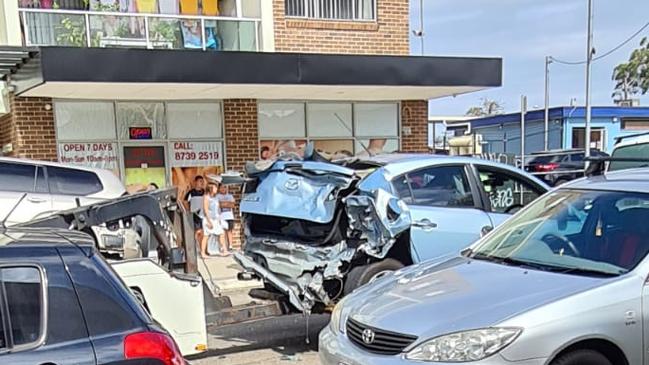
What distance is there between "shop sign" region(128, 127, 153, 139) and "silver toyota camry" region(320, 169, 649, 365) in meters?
7.90

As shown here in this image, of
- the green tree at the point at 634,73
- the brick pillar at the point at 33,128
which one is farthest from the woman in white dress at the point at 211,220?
the green tree at the point at 634,73

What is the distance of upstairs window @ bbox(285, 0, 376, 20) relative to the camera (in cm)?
1255

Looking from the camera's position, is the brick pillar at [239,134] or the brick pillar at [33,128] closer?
the brick pillar at [33,128]

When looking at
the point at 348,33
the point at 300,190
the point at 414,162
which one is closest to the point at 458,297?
the point at 300,190

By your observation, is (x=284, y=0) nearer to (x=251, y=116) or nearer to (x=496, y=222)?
(x=251, y=116)

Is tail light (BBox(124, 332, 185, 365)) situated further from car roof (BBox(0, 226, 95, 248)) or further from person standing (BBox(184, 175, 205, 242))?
person standing (BBox(184, 175, 205, 242))

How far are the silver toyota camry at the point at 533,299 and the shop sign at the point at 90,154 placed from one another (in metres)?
7.89

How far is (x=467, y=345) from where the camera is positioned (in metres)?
3.41

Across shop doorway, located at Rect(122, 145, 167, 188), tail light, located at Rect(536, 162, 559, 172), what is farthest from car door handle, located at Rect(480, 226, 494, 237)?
tail light, located at Rect(536, 162, 559, 172)

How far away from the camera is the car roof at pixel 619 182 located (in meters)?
4.36

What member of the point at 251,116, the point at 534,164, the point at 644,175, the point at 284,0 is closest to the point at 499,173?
the point at 644,175

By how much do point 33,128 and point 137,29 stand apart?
2.58m

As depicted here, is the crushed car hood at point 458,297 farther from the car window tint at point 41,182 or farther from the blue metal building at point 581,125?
the blue metal building at point 581,125

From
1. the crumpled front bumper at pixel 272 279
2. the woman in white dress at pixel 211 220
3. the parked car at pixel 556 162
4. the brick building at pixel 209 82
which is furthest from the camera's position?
the parked car at pixel 556 162
